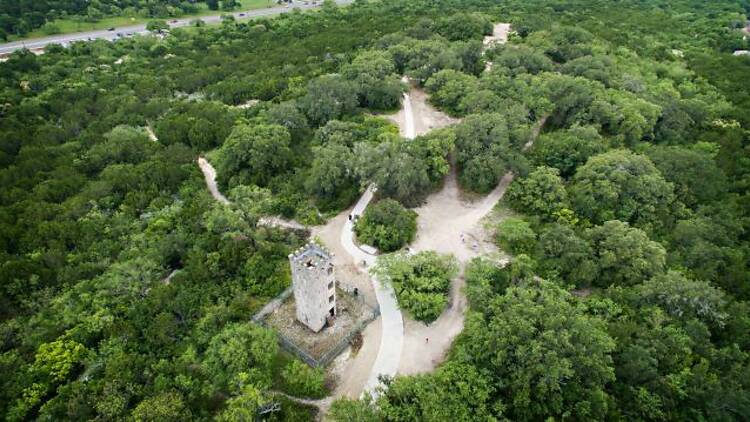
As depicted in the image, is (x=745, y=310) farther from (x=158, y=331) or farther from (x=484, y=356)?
→ (x=158, y=331)

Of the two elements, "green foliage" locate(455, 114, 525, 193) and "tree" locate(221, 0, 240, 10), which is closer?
"green foliage" locate(455, 114, 525, 193)

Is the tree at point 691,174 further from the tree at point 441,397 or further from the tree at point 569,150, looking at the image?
the tree at point 441,397

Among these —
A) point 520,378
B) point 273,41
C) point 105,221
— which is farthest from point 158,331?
point 273,41

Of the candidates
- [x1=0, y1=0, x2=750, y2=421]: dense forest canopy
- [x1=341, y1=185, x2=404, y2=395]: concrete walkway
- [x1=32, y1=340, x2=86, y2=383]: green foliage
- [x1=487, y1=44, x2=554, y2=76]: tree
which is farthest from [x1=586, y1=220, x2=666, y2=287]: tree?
[x1=32, y1=340, x2=86, y2=383]: green foliage

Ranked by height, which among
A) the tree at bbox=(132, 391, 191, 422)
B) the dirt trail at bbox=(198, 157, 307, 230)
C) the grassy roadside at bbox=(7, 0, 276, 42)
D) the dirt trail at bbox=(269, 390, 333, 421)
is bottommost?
the dirt trail at bbox=(269, 390, 333, 421)

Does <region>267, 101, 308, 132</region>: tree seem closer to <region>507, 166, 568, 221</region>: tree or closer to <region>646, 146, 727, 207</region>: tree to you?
<region>507, 166, 568, 221</region>: tree

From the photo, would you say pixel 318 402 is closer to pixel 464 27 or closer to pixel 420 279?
pixel 420 279
